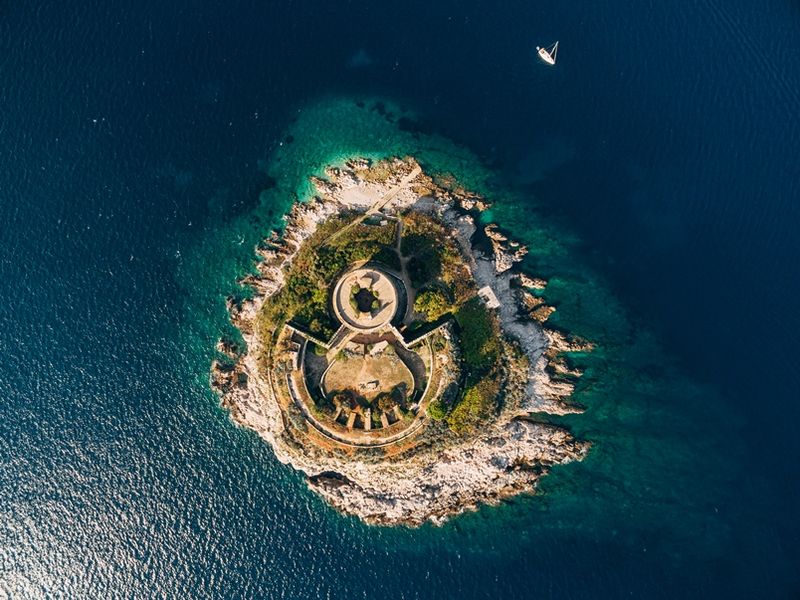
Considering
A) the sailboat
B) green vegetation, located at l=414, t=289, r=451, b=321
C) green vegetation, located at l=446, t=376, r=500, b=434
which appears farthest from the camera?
the sailboat

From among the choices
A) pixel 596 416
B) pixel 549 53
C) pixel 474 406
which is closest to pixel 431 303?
pixel 474 406

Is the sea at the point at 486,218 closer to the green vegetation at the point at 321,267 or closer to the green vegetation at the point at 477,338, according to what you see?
the green vegetation at the point at 321,267

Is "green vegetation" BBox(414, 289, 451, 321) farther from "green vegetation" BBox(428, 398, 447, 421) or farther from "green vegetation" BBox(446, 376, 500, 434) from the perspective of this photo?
"green vegetation" BBox(446, 376, 500, 434)

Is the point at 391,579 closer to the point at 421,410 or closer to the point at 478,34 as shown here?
the point at 421,410

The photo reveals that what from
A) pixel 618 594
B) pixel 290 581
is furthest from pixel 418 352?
pixel 618 594

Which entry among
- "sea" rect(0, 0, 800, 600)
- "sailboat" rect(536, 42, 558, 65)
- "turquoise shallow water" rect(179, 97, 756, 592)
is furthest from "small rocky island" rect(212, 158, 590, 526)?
"sailboat" rect(536, 42, 558, 65)

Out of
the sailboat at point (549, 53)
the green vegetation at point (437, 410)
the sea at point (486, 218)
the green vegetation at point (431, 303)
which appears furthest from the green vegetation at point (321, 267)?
the sailboat at point (549, 53)
